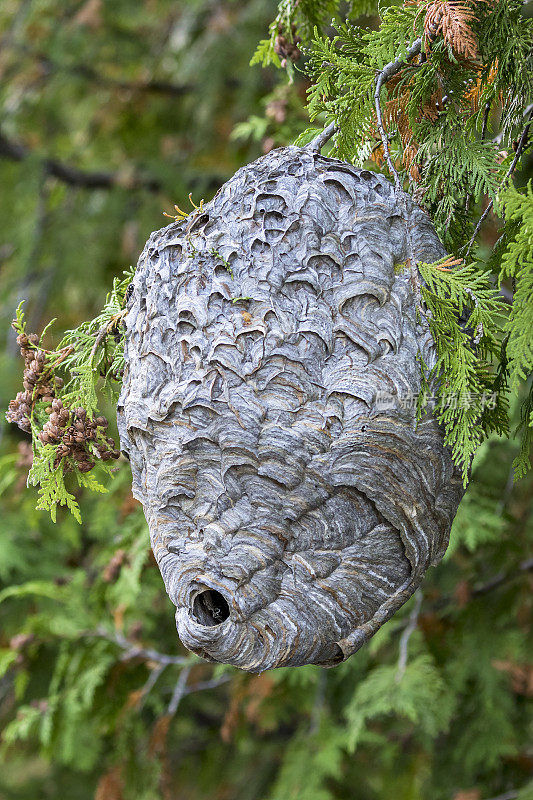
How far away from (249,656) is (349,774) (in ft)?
11.7

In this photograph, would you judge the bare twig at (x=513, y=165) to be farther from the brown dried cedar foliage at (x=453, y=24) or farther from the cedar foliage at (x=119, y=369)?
the brown dried cedar foliage at (x=453, y=24)

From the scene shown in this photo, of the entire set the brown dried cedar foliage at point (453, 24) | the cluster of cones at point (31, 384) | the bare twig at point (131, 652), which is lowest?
the bare twig at point (131, 652)

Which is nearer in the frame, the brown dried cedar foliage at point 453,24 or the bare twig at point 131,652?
the brown dried cedar foliage at point 453,24

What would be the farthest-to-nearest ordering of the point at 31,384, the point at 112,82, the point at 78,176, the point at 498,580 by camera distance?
the point at 112,82 → the point at 78,176 → the point at 498,580 → the point at 31,384

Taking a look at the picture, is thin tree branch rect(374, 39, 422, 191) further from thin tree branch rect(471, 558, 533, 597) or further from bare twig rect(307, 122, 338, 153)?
thin tree branch rect(471, 558, 533, 597)

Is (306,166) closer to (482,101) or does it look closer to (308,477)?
(482,101)

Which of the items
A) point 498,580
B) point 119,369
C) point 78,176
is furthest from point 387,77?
point 78,176

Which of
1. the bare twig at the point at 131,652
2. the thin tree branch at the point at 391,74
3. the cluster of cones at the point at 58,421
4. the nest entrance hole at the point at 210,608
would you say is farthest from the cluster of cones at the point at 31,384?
the bare twig at the point at 131,652

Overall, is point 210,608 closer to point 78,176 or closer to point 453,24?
point 453,24

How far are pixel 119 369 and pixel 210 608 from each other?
574 mm

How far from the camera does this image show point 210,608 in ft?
5.28

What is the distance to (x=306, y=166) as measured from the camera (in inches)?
Answer: 67.7

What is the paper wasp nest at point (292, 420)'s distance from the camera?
5.20 feet

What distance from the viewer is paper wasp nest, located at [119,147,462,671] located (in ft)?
5.20
